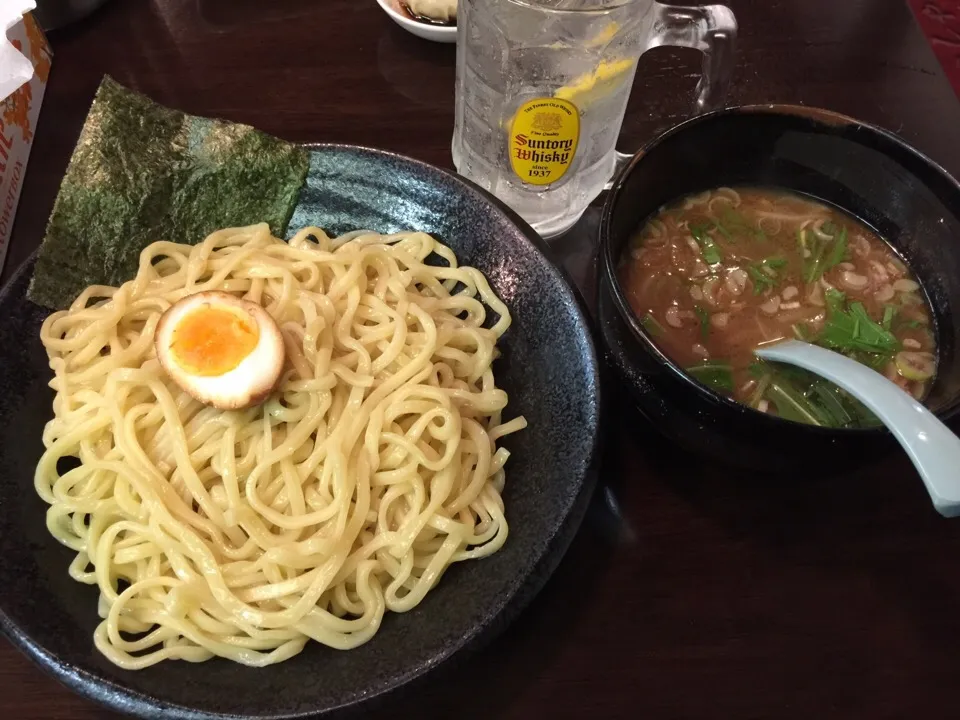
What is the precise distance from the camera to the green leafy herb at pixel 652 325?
1.29m

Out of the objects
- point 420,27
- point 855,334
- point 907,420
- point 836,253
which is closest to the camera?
point 907,420

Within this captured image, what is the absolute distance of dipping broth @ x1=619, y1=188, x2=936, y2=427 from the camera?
4.09ft

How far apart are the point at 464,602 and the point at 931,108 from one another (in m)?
1.91

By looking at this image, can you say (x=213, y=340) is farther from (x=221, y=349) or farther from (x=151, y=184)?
(x=151, y=184)

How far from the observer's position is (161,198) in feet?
5.25

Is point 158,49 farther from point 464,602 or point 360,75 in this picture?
point 464,602

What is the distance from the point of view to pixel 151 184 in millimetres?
1585

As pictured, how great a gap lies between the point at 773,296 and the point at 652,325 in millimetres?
256

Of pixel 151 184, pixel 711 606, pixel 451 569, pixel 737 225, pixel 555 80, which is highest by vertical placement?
pixel 555 80

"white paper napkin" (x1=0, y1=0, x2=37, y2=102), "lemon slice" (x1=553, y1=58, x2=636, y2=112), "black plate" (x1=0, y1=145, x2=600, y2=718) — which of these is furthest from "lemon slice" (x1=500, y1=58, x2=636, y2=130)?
"white paper napkin" (x1=0, y1=0, x2=37, y2=102)

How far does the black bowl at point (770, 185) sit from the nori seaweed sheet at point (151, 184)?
0.75 meters

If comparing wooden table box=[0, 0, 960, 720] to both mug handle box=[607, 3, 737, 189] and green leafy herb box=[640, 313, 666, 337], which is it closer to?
green leafy herb box=[640, 313, 666, 337]

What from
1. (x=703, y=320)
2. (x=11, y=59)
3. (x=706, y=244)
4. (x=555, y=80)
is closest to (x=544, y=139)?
(x=555, y=80)

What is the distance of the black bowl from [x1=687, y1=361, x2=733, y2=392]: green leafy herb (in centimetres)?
9
